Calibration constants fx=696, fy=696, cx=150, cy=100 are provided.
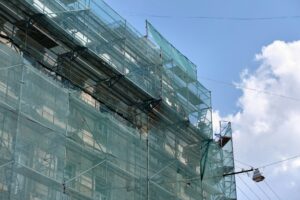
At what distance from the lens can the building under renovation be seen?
53.6 ft

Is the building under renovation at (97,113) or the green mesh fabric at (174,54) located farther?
the green mesh fabric at (174,54)

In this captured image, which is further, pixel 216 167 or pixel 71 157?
pixel 216 167

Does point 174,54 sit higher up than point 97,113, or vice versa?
point 174,54

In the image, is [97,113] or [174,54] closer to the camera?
[97,113]

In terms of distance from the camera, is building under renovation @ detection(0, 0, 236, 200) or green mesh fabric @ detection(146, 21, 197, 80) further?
green mesh fabric @ detection(146, 21, 197, 80)

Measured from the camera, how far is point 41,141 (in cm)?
1669

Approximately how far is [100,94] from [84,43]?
1722 millimetres

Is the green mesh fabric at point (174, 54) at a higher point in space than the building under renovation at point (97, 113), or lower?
higher

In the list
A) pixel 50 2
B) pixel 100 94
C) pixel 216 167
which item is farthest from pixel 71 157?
pixel 216 167

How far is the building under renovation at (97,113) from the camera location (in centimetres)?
1633

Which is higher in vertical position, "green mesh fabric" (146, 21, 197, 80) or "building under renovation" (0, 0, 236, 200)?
"green mesh fabric" (146, 21, 197, 80)

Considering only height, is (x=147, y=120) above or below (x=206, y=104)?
below

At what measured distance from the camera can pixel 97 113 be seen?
62.8 feet

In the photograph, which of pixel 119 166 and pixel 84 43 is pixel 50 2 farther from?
pixel 119 166
